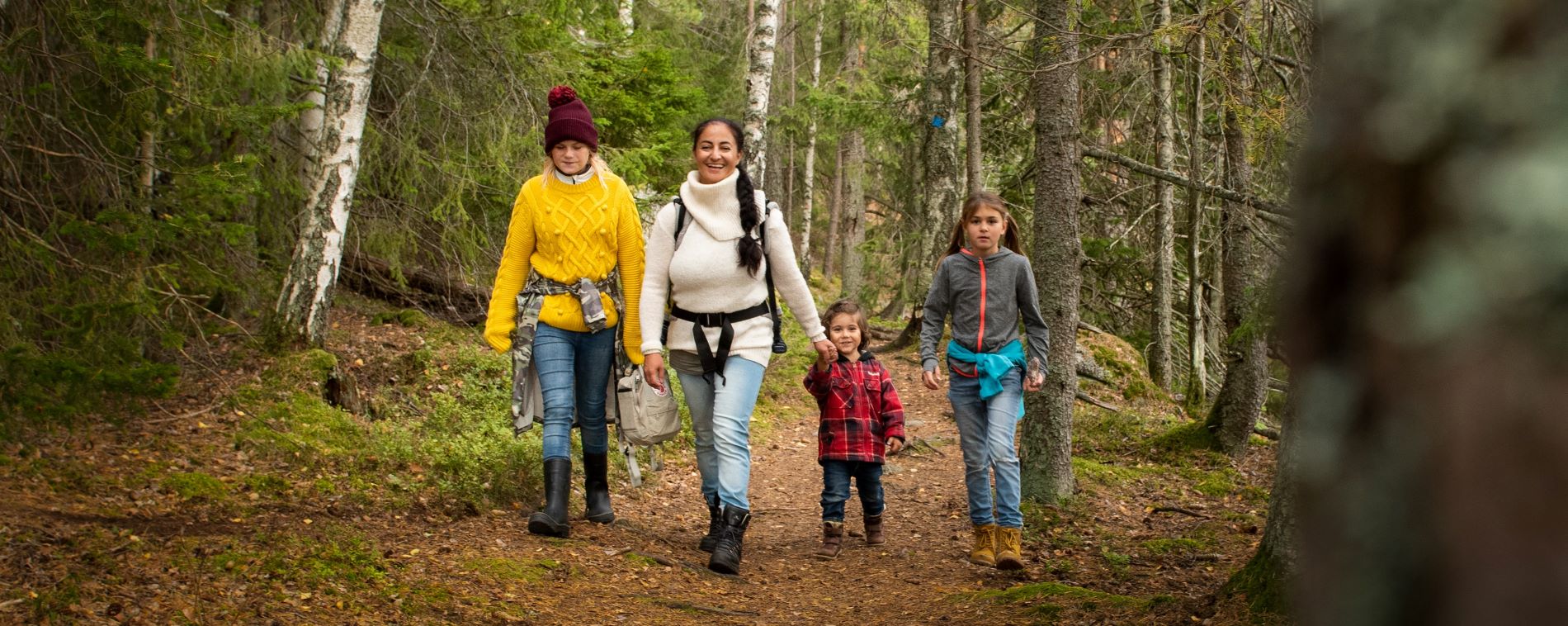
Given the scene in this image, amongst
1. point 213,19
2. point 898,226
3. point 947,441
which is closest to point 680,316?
point 213,19

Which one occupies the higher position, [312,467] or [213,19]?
[213,19]

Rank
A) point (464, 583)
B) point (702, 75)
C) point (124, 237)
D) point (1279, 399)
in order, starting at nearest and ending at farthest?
point (1279, 399) < point (464, 583) < point (124, 237) < point (702, 75)

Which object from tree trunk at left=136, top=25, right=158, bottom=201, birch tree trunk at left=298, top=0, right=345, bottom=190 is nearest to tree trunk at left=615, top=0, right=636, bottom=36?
birch tree trunk at left=298, top=0, right=345, bottom=190

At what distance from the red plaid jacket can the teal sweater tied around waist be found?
2.75ft

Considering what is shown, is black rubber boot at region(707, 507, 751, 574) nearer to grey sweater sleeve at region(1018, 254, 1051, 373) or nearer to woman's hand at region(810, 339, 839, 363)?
woman's hand at region(810, 339, 839, 363)

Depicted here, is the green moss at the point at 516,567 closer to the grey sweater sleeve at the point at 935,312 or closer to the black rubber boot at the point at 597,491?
the black rubber boot at the point at 597,491

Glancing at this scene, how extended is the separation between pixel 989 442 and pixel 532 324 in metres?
2.54

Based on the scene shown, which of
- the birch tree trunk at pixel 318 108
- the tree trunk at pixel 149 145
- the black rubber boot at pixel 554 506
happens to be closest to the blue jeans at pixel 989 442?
the black rubber boot at pixel 554 506

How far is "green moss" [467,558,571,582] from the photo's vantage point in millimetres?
4926

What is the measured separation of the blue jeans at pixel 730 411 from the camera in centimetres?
566

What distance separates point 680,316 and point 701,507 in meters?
2.64

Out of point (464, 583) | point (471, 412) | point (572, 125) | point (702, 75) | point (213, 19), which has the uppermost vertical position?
point (702, 75)

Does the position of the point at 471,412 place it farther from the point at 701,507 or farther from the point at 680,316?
the point at 680,316

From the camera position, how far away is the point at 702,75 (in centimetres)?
2483
